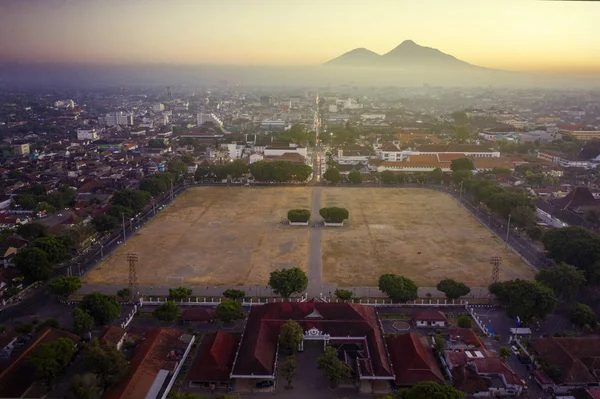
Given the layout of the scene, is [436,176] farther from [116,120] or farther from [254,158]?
[116,120]

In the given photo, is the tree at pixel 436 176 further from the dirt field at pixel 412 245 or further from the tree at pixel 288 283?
the tree at pixel 288 283

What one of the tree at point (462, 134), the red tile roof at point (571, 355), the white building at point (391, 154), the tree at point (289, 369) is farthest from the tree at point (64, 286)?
the tree at point (462, 134)

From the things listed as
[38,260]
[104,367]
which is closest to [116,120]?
[38,260]

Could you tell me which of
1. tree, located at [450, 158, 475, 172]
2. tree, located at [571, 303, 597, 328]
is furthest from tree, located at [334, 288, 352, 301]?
tree, located at [450, 158, 475, 172]

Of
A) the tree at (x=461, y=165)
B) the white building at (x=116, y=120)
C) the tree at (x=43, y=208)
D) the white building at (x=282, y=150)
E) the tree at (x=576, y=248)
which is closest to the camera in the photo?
the tree at (x=576, y=248)

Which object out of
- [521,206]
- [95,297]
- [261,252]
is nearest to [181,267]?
[261,252]

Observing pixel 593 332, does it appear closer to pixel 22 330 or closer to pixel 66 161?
pixel 22 330

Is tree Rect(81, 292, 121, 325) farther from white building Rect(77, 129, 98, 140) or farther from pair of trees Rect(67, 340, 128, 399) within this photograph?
white building Rect(77, 129, 98, 140)
